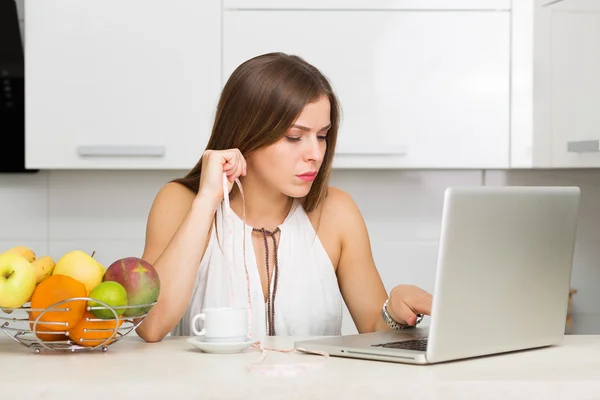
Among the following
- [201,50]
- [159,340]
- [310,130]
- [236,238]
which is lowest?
[159,340]

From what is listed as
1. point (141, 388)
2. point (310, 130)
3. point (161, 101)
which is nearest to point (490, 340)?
point (141, 388)

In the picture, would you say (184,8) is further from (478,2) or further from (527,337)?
(527,337)

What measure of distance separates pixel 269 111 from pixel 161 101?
0.77m

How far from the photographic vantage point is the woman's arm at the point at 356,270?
2.00 meters

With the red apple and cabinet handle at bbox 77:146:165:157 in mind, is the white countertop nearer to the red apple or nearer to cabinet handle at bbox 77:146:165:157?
the red apple

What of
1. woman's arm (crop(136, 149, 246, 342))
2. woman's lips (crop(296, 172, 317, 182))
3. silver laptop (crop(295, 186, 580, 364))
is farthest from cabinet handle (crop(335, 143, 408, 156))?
silver laptop (crop(295, 186, 580, 364))

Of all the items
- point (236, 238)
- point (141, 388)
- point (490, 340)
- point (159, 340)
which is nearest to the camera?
point (141, 388)

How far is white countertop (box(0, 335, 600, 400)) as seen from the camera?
1047 millimetres

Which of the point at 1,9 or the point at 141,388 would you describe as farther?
the point at 1,9

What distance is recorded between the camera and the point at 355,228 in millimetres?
2092

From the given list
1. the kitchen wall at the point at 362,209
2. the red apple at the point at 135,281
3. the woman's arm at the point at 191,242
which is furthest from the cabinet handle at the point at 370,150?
the red apple at the point at 135,281

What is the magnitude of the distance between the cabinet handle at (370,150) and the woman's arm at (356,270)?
42cm

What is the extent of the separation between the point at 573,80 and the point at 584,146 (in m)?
0.20

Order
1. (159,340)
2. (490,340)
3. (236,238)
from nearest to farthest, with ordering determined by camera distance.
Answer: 1. (490,340)
2. (159,340)
3. (236,238)
